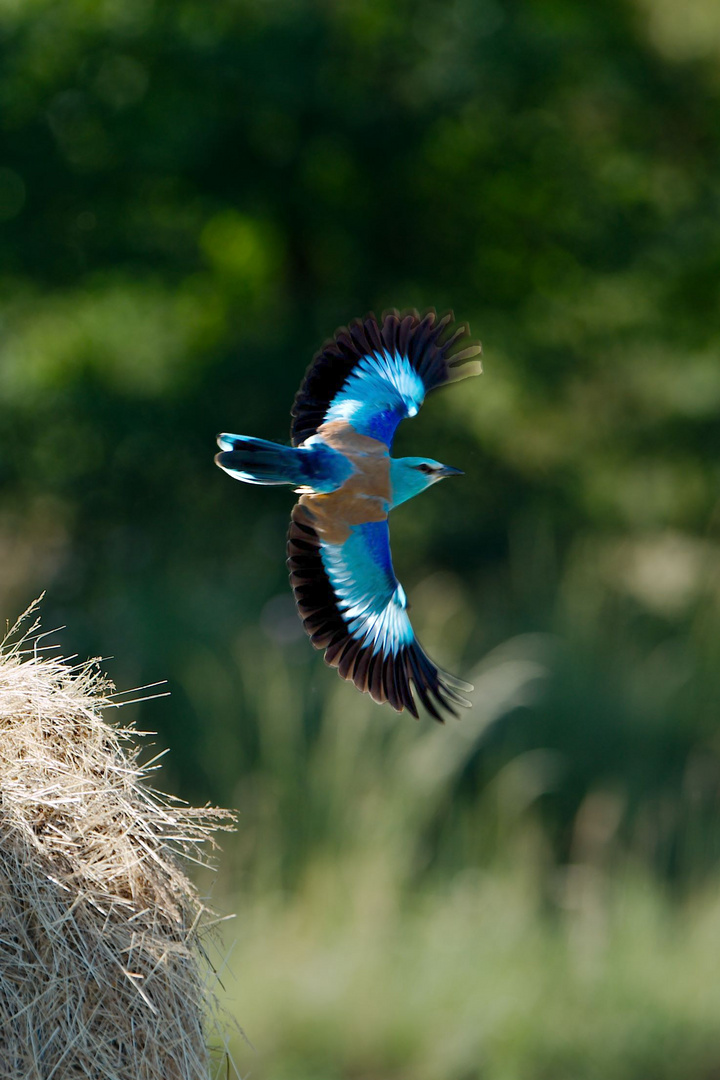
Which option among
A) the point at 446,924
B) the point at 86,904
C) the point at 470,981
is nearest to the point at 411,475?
the point at 86,904

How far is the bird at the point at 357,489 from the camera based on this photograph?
1.91 meters

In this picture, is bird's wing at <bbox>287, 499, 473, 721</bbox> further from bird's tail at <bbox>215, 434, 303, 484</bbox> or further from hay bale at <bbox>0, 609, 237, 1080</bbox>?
hay bale at <bbox>0, 609, 237, 1080</bbox>

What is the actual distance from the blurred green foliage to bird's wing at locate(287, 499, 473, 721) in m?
5.07

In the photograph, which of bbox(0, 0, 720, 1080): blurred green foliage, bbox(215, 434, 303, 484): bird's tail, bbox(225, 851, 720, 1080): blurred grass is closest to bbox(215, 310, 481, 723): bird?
bbox(215, 434, 303, 484): bird's tail

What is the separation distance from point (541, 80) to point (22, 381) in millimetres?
4324

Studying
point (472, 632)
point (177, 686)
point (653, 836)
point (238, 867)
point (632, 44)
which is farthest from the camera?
point (632, 44)

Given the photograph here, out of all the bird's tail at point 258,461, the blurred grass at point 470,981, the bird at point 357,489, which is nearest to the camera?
the bird's tail at point 258,461

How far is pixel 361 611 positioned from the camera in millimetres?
2064

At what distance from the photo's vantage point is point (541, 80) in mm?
8852

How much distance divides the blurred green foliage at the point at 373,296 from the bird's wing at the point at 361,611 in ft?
16.6

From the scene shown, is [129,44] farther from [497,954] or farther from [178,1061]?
[178,1061]

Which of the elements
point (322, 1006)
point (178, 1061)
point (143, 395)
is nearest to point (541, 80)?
point (143, 395)

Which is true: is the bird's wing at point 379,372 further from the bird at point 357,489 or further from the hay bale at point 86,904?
the hay bale at point 86,904

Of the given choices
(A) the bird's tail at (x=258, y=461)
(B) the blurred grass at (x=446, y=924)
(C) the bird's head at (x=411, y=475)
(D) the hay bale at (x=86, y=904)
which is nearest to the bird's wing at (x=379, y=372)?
(C) the bird's head at (x=411, y=475)
